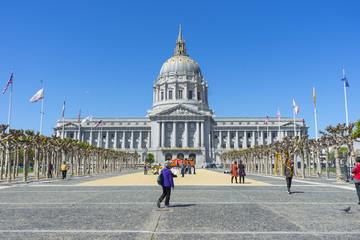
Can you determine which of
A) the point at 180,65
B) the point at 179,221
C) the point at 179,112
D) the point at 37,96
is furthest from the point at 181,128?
the point at 179,221

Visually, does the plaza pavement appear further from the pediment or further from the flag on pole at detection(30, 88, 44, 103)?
the pediment

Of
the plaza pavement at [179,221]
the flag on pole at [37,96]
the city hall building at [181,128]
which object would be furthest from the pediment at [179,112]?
the plaza pavement at [179,221]

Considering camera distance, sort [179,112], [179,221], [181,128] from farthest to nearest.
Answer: [181,128] → [179,112] → [179,221]

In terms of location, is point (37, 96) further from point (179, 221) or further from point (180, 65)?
point (180, 65)

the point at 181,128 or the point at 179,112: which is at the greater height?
the point at 179,112

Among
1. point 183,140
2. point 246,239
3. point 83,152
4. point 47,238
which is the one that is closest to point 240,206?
point 246,239

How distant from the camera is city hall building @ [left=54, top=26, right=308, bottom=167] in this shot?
109 metres

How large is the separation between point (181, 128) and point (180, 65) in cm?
3317

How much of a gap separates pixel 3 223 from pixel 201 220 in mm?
5724

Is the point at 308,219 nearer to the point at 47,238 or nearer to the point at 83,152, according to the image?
the point at 47,238

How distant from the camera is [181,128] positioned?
11138 centimetres

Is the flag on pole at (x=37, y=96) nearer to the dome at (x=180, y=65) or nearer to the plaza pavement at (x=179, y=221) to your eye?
the plaza pavement at (x=179, y=221)

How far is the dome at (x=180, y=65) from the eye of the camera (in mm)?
131250

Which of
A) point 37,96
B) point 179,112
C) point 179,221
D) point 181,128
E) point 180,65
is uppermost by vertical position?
point 180,65
